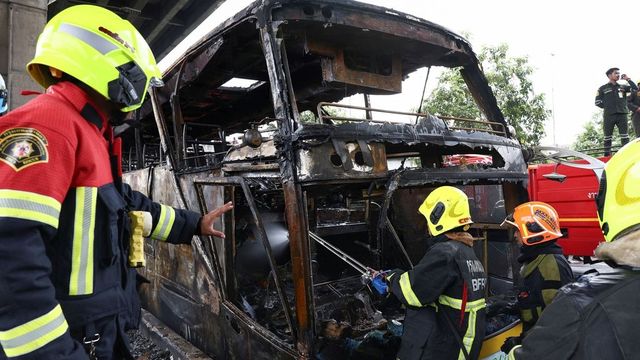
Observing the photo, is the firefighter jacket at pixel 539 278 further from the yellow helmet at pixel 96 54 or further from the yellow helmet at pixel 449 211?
the yellow helmet at pixel 96 54

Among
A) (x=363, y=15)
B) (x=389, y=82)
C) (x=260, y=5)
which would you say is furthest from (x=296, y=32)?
(x=389, y=82)

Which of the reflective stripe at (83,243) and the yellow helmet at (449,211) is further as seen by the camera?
the yellow helmet at (449,211)

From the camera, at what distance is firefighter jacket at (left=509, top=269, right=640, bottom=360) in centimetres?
105

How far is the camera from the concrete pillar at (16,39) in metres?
5.16

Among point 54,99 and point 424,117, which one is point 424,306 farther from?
point 54,99

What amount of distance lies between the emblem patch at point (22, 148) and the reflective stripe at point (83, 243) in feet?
0.61

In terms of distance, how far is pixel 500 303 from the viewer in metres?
3.20

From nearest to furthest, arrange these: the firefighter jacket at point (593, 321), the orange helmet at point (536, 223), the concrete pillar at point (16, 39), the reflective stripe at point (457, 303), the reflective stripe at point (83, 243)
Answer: the firefighter jacket at point (593, 321), the reflective stripe at point (83, 243), the reflective stripe at point (457, 303), the orange helmet at point (536, 223), the concrete pillar at point (16, 39)

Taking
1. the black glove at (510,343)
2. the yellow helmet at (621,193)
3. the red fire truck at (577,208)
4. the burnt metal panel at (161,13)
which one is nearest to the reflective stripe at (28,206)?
the yellow helmet at (621,193)

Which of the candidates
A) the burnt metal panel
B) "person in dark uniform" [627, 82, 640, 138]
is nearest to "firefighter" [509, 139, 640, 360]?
the burnt metal panel

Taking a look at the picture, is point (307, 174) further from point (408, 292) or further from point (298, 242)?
point (408, 292)

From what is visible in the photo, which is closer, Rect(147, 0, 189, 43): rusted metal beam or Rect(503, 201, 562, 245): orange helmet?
Rect(503, 201, 562, 245): orange helmet

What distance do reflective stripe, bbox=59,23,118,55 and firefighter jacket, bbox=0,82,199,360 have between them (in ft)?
0.56

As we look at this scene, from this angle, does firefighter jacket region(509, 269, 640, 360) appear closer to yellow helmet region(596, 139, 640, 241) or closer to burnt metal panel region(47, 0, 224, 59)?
yellow helmet region(596, 139, 640, 241)
